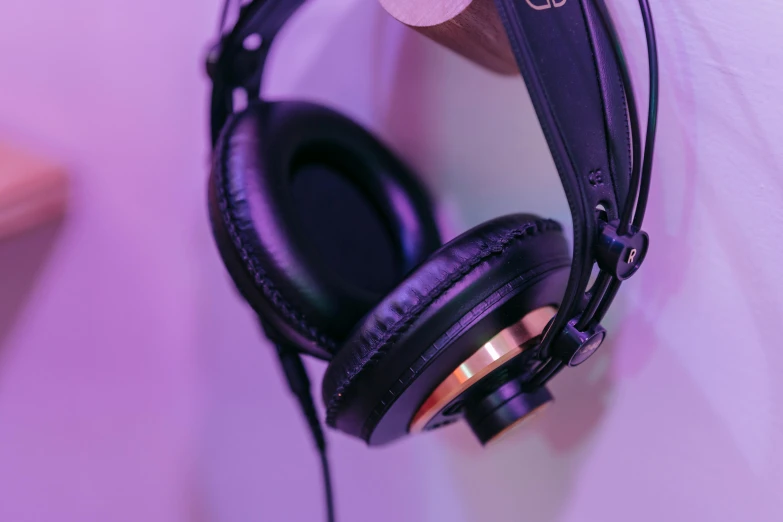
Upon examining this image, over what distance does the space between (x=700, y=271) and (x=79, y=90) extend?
0.86 metres

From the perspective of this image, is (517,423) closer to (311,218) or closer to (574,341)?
(574,341)

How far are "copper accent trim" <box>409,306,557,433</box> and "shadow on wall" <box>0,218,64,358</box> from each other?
68 cm

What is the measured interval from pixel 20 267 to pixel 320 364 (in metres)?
0.47

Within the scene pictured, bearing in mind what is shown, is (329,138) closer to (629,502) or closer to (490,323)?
(490,323)

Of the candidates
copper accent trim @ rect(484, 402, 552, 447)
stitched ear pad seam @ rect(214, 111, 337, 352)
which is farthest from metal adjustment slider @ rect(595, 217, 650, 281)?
stitched ear pad seam @ rect(214, 111, 337, 352)

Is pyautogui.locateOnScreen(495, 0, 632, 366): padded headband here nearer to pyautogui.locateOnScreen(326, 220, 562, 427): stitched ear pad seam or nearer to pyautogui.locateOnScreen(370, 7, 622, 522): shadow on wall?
pyautogui.locateOnScreen(326, 220, 562, 427): stitched ear pad seam

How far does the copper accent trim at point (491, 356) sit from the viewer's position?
45 cm

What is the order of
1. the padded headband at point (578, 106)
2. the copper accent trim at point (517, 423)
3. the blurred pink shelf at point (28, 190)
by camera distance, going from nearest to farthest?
the padded headband at point (578, 106)
the copper accent trim at point (517, 423)
the blurred pink shelf at point (28, 190)

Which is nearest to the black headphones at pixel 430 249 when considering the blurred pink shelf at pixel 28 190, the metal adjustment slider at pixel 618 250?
the metal adjustment slider at pixel 618 250

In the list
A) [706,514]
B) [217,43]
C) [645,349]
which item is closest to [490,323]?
[645,349]

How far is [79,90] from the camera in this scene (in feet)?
2.78

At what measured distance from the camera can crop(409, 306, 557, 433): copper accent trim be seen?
1.47 feet

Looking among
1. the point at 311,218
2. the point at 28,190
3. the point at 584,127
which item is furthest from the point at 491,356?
the point at 28,190

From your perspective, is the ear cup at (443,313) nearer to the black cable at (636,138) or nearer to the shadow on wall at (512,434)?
the black cable at (636,138)
